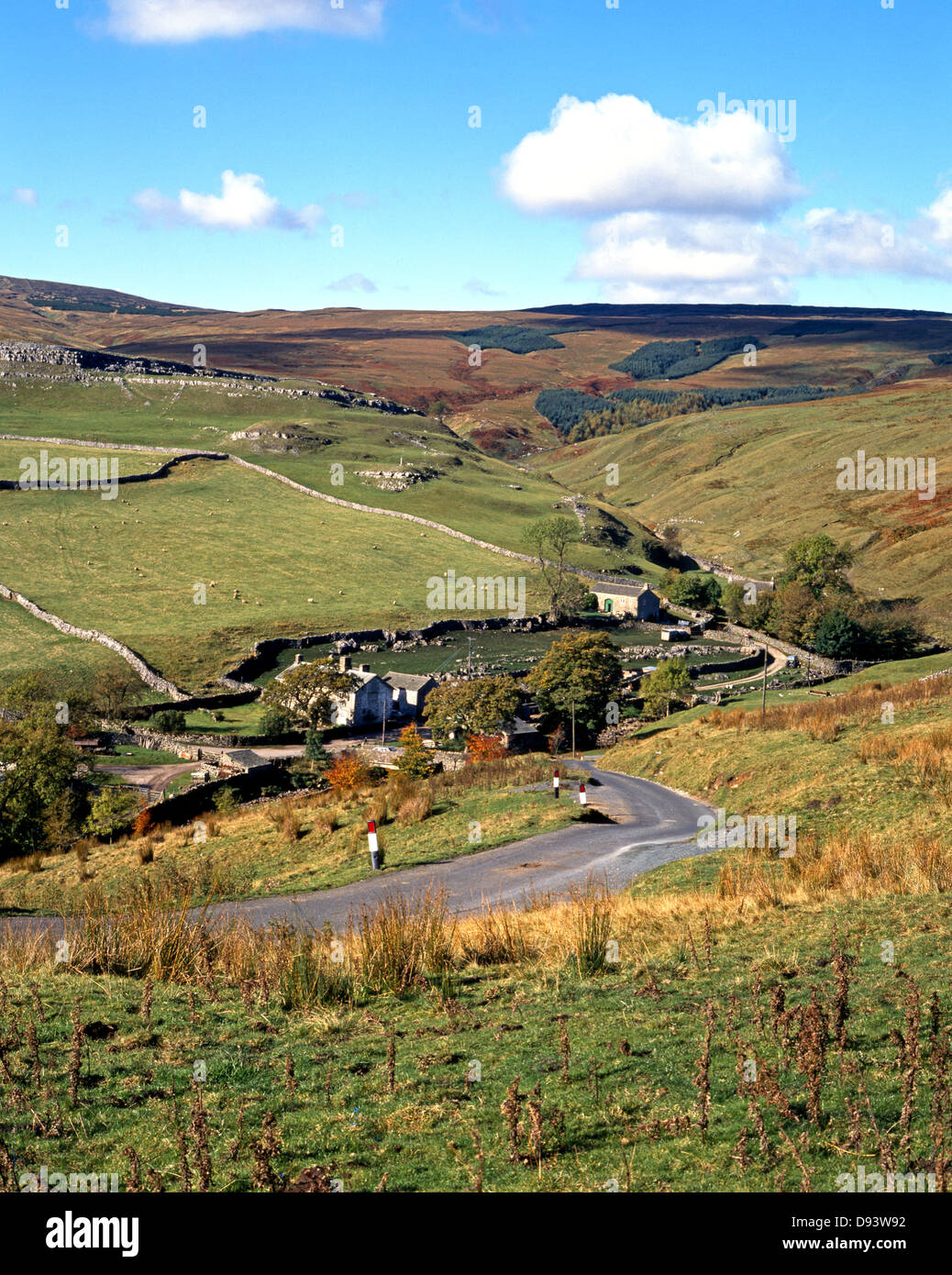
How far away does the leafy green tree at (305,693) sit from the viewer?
74875mm

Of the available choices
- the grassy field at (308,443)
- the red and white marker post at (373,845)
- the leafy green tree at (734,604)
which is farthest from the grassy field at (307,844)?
the grassy field at (308,443)

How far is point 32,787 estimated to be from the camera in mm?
49281

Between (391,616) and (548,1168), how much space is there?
96180 millimetres

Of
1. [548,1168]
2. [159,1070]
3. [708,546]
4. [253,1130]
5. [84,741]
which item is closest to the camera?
[548,1168]

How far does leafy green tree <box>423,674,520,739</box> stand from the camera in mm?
70312

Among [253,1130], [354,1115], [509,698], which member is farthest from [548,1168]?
[509,698]

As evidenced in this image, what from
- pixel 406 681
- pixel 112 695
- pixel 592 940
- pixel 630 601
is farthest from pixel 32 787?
pixel 630 601

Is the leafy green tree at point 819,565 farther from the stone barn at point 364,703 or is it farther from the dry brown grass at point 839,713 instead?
the dry brown grass at point 839,713

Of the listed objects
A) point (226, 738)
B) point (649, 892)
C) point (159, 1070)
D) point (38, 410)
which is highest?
point (38, 410)

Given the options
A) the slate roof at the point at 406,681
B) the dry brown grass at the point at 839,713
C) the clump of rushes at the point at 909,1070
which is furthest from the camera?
the slate roof at the point at 406,681

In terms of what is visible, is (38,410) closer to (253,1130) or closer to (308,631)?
(308,631)

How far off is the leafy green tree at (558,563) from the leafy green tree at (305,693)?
43.6 m

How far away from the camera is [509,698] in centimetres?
7100

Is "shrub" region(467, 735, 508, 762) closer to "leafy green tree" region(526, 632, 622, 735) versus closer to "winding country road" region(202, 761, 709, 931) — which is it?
"leafy green tree" region(526, 632, 622, 735)
